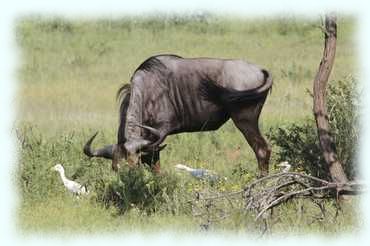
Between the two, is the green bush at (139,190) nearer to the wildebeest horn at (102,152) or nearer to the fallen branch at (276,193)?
the fallen branch at (276,193)

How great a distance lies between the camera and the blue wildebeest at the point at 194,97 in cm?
937

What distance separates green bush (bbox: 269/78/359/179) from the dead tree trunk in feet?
3.95

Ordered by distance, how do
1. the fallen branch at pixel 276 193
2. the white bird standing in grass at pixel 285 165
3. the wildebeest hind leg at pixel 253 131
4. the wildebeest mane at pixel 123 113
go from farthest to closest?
the wildebeest hind leg at pixel 253 131 → the wildebeest mane at pixel 123 113 → the white bird standing in grass at pixel 285 165 → the fallen branch at pixel 276 193

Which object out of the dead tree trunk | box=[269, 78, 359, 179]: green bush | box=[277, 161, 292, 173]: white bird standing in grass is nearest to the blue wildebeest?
box=[277, 161, 292, 173]: white bird standing in grass

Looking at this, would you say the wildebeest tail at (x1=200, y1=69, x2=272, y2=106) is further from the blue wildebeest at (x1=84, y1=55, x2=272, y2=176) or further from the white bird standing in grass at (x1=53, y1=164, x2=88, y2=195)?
the white bird standing in grass at (x1=53, y1=164, x2=88, y2=195)

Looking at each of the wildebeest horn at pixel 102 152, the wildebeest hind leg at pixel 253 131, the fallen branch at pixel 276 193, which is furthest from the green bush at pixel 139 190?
the wildebeest hind leg at pixel 253 131

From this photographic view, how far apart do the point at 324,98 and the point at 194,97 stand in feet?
9.20

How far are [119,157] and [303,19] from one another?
12.5 meters

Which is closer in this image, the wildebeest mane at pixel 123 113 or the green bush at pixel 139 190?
the green bush at pixel 139 190

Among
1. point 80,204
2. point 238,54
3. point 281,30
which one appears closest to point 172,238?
point 80,204

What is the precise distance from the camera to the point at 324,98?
23.4ft

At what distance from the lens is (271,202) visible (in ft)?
21.9

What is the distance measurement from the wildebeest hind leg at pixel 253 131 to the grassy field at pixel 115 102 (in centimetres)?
22

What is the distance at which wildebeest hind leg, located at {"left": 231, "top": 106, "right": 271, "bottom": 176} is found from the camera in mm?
9500
